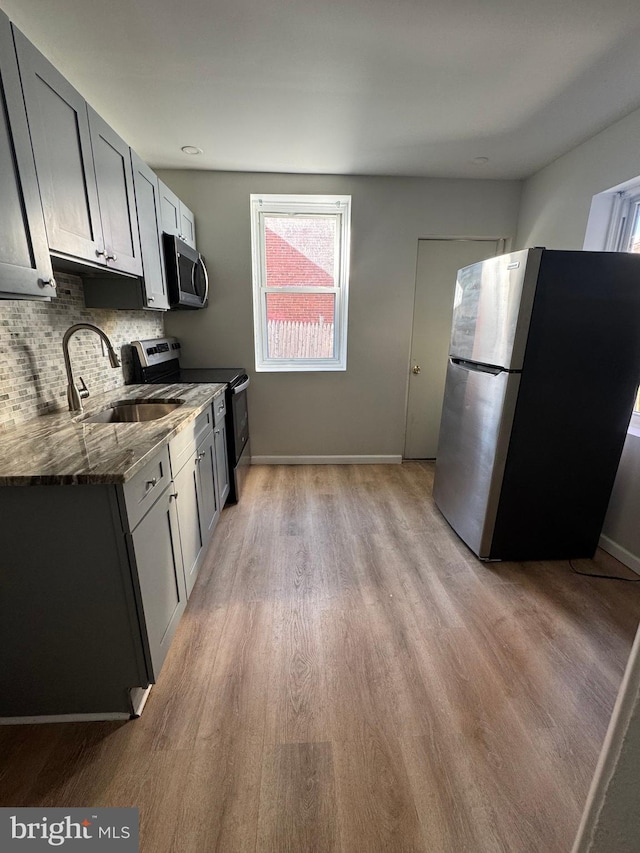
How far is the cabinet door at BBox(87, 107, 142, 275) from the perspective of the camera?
62.8 inches

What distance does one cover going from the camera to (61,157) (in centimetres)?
133

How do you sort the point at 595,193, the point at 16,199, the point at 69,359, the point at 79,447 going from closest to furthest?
the point at 16,199 < the point at 79,447 < the point at 69,359 < the point at 595,193

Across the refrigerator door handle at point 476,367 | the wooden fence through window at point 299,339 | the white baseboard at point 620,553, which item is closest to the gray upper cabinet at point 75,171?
the wooden fence through window at point 299,339

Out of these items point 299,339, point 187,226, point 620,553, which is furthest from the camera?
point 299,339

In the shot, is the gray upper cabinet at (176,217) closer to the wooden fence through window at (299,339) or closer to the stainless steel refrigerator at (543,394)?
the wooden fence through window at (299,339)

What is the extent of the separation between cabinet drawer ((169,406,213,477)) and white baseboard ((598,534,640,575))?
8.53 feet

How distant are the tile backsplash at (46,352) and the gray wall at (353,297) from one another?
112 centimetres

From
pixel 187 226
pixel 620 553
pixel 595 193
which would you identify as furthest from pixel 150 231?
pixel 620 553

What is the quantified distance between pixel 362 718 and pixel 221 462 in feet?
5.64

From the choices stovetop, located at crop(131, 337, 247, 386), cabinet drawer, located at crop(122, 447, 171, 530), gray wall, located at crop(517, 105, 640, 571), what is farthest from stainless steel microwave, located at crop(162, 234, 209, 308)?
gray wall, located at crop(517, 105, 640, 571)

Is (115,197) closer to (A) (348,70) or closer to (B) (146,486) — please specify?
(A) (348,70)

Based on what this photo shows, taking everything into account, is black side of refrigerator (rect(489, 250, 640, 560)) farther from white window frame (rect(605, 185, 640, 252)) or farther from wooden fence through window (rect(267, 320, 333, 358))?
wooden fence through window (rect(267, 320, 333, 358))

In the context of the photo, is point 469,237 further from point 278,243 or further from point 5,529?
point 5,529

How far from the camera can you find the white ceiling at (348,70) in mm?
1441
